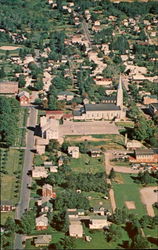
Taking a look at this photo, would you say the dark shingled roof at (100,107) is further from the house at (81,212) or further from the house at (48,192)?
the house at (81,212)

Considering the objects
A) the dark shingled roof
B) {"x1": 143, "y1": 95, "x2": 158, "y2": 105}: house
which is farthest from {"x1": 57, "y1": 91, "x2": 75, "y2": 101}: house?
{"x1": 143, "y1": 95, "x2": 158, "y2": 105}: house

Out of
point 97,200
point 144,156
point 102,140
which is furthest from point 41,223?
point 102,140

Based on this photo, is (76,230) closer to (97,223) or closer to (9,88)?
(97,223)

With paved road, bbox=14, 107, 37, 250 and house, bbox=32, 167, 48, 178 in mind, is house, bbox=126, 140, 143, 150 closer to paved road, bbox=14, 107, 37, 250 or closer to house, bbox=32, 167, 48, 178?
paved road, bbox=14, 107, 37, 250

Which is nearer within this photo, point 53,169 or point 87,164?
point 53,169

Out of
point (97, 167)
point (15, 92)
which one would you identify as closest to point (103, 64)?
point (15, 92)

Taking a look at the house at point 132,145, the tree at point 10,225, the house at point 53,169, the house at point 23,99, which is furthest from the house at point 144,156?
the house at point 23,99
